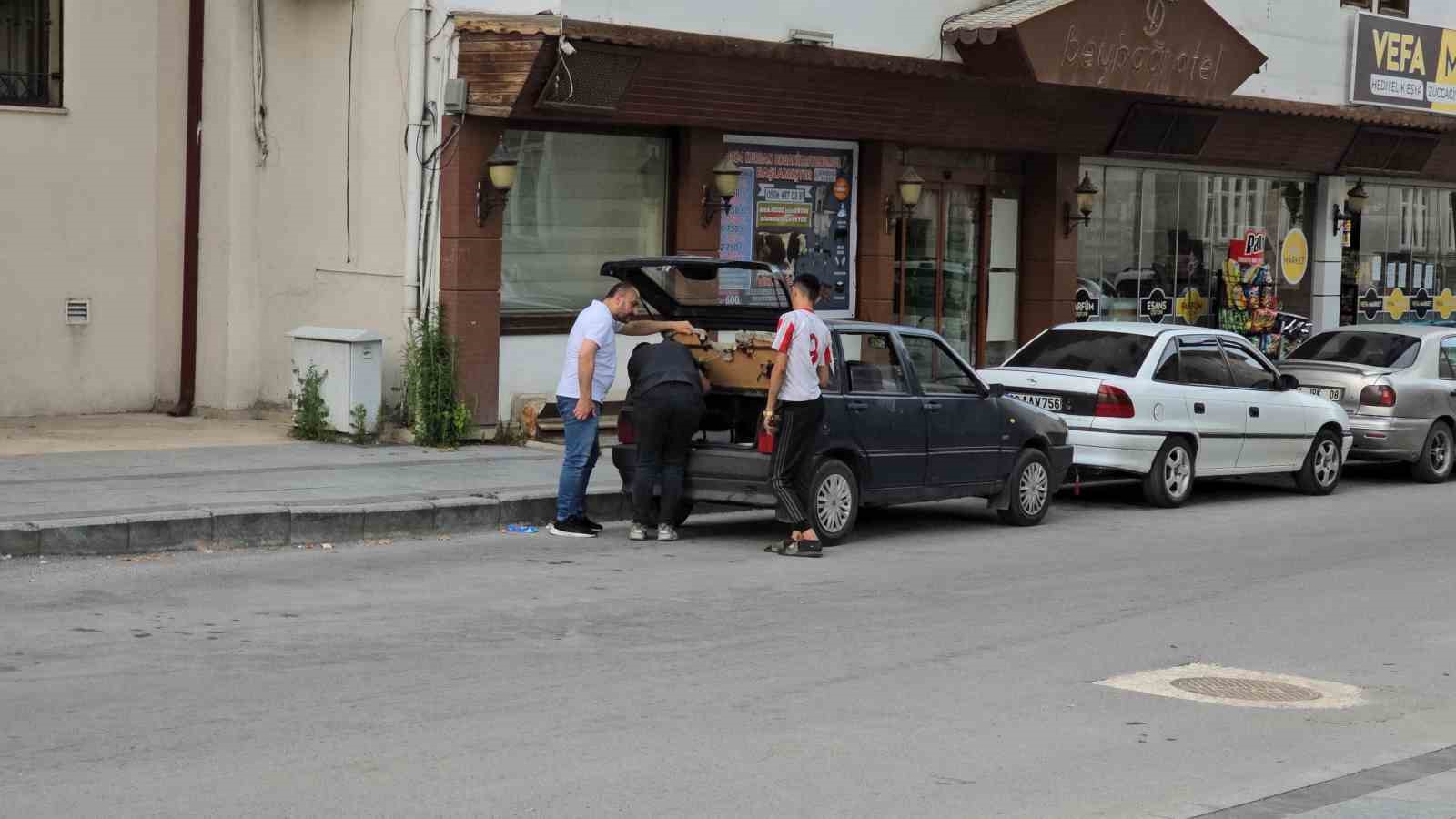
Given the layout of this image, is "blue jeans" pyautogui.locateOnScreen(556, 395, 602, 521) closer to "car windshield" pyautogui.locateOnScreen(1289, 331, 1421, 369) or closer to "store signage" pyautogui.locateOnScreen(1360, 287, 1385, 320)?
"car windshield" pyautogui.locateOnScreen(1289, 331, 1421, 369)

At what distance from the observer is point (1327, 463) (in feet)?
57.4

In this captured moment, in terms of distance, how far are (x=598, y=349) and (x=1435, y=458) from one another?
1030cm

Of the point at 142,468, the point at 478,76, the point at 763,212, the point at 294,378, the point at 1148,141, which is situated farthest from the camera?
the point at 1148,141

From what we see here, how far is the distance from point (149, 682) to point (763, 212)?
12.7 m

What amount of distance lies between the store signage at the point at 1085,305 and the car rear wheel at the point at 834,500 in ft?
38.3

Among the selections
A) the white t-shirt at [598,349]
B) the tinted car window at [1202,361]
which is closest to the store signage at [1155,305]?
the tinted car window at [1202,361]

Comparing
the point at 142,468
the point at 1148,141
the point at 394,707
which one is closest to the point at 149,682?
the point at 394,707

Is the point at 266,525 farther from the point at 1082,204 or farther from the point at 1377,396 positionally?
the point at 1082,204

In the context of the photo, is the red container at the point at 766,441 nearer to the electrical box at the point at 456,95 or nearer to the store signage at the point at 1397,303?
the electrical box at the point at 456,95

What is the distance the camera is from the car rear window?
15688mm

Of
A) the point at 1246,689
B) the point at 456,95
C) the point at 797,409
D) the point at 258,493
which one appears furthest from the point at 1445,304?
the point at 1246,689

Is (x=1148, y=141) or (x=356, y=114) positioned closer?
(x=356, y=114)

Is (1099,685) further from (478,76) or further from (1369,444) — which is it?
(1369,444)

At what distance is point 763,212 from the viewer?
64.9ft
